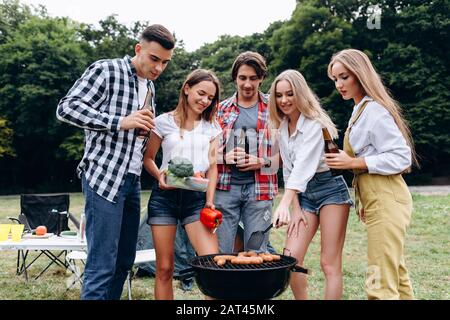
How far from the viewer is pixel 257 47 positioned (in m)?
29.2

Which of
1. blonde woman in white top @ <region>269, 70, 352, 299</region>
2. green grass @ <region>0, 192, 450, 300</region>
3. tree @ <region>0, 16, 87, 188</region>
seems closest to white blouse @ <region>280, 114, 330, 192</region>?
blonde woman in white top @ <region>269, 70, 352, 299</region>

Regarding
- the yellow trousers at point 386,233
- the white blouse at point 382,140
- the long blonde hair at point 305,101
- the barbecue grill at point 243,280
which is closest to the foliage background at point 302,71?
the long blonde hair at point 305,101

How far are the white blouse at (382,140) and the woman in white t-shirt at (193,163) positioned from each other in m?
1.07

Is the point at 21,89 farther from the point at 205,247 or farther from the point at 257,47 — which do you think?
the point at 205,247

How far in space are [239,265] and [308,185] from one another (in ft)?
2.62

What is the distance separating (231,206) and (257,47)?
2692cm

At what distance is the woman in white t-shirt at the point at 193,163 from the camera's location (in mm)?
3240

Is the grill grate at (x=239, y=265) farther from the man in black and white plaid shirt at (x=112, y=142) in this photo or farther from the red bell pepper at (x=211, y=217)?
the man in black and white plaid shirt at (x=112, y=142)

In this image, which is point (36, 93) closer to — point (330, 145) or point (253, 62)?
point (253, 62)

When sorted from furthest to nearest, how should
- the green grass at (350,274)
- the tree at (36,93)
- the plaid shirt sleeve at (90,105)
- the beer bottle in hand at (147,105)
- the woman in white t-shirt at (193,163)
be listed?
the tree at (36,93), the green grass at (350,274), the woman in white t-shirt at (193,163), the beer bottle in hand at (147,105), the plaid shirt sleeve at (90,105)

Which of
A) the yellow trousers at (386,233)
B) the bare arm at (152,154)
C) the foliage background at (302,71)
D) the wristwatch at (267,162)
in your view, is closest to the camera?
the yellow trousers at (386,233)

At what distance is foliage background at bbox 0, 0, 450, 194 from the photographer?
2361cm

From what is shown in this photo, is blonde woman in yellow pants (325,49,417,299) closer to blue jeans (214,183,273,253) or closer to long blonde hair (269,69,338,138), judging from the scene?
long blonde hair (269,69,338,138)

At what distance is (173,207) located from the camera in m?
3.26
